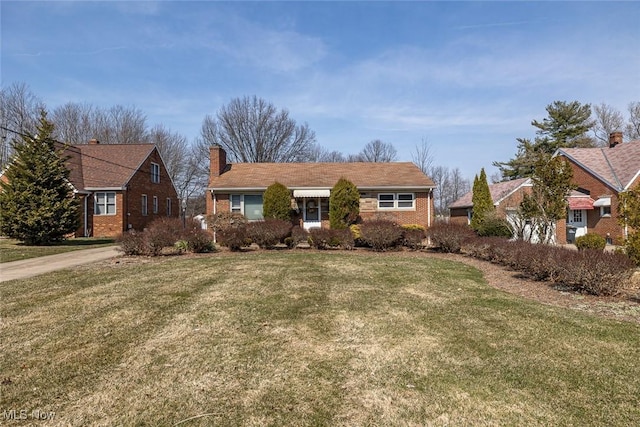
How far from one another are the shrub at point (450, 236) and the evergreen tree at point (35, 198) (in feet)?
57.6

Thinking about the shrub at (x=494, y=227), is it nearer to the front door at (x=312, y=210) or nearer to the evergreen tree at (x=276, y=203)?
the front door at (x=312, y=210)

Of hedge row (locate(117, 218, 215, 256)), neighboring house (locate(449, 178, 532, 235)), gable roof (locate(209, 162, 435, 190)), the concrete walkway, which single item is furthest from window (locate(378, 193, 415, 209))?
the concrete walkway

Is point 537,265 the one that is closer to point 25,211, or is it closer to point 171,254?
point 171,254

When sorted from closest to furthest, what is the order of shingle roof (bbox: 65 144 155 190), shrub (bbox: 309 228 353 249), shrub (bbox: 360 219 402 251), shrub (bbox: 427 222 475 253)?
1. shrub (bbox: 427 222 475 253)
2. shrub (bbox: 360 219 402 251)
3. shrub (bbox: 309 228 353 249)
4. shingle roof (bbox: 65 144 155 190)

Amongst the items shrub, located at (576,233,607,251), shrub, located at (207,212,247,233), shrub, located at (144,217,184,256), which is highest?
shrub, located at (207,212,247,233)

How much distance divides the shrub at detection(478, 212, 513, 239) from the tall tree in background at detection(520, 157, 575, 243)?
482 cm

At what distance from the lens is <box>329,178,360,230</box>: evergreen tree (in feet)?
58.3

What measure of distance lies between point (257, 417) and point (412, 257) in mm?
10069

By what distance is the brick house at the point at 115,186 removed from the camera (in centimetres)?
2395

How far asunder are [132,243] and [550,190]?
13665mm

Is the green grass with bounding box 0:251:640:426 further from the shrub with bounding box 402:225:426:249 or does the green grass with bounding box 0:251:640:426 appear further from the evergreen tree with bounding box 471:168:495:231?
the evergreen tree with bounding box 471:168:495:231

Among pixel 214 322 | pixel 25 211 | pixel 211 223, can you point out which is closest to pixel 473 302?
pixel 214 322

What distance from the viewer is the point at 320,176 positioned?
21.9m

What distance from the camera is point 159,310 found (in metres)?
5.81
